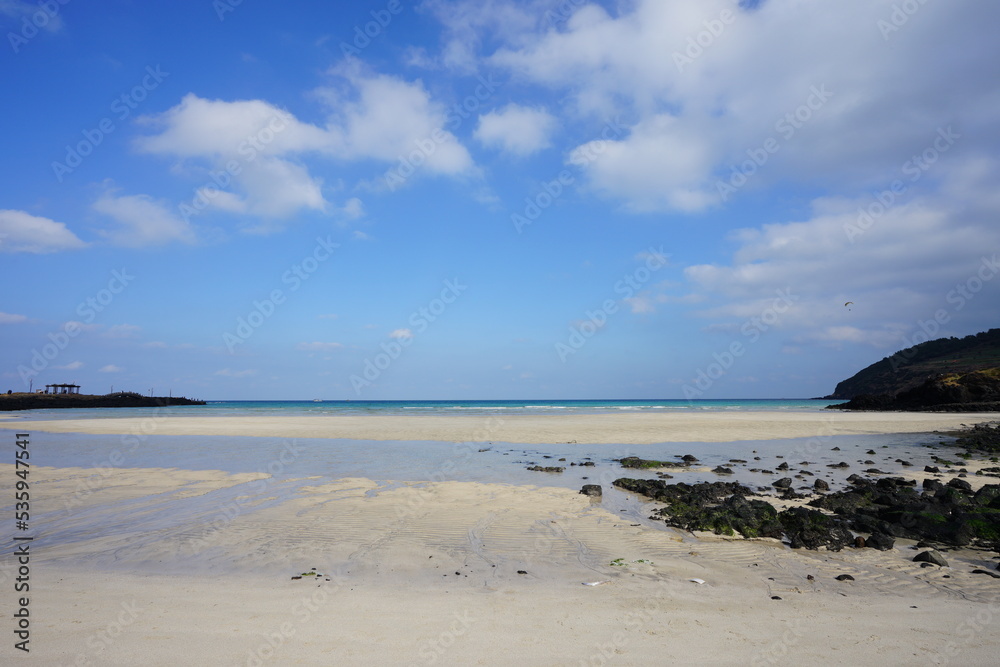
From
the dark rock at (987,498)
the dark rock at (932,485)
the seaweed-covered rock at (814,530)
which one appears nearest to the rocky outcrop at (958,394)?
the dark rock at (932,485)

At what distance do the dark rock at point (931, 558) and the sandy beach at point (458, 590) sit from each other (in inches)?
10.2

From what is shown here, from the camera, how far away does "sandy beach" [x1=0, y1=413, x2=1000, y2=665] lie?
5.24m

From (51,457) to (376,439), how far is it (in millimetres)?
14380

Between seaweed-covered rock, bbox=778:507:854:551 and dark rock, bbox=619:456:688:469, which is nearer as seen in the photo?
seaweed-covered rock, bbox=778:507:854:551

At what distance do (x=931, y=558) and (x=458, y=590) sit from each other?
812 cm

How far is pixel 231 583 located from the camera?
7426 millimetres

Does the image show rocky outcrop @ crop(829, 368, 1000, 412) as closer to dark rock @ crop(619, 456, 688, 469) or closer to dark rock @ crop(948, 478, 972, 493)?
dark rock @ crop(948, 478, 972, 493)

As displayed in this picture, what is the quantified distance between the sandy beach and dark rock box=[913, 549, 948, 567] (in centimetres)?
26

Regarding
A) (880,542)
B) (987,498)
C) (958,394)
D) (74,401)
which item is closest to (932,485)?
(987,498)

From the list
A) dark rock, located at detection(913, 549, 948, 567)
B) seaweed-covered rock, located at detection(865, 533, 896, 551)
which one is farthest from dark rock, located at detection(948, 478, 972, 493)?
dark rock, located at detection(913, 549, 948, 567)

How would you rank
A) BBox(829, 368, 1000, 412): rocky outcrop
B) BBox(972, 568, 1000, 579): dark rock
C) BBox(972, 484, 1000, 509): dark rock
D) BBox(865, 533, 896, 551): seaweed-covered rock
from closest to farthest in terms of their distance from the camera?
BBox(972, 568, 1000, 579): dark rock < BBox(865, 533, 896, 551): seaweed-covered rock < BBox(972, 484, 1000, 509): dark rock < BBox(829, 368, 1000, 412): rocky outcrop

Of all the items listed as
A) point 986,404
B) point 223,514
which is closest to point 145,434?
point 223,514

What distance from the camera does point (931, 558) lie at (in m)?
8.56

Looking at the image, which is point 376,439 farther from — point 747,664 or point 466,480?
point 747,664
